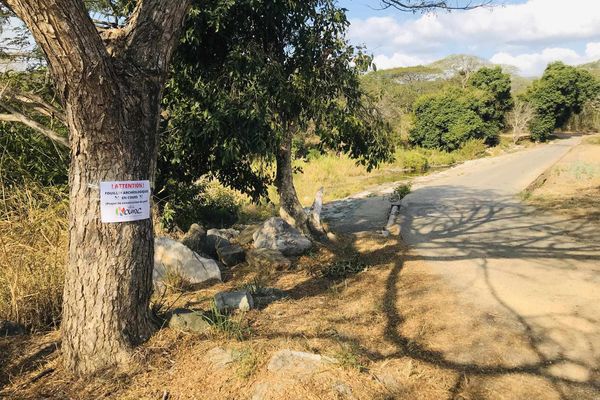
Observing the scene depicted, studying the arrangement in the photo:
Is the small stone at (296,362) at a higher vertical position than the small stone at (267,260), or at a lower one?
higher

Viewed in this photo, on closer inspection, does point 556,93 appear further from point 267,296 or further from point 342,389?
point 342,389

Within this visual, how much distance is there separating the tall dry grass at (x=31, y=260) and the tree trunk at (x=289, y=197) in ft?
12.1

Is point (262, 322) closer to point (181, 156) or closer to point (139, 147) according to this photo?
point (139, 147)

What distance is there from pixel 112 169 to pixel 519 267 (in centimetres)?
524

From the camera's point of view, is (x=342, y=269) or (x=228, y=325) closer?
(x=228, y=325)

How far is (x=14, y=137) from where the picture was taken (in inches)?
241

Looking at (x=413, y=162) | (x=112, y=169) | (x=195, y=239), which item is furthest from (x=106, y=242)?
(x=413, y=162)

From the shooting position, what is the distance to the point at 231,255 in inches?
266

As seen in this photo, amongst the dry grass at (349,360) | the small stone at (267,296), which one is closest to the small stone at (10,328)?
the dry grass at (349,360)

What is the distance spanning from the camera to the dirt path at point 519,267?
3.45 m

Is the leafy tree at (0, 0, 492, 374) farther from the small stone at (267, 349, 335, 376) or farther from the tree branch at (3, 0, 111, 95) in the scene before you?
the small stone at (267, 349, 335, 376)

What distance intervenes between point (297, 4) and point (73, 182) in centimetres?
466

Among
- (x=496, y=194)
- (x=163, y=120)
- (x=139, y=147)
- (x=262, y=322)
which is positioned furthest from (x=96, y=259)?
(x=496, y=194)

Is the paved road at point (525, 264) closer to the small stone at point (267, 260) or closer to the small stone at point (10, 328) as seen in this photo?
the small stone at point (267, 260)
